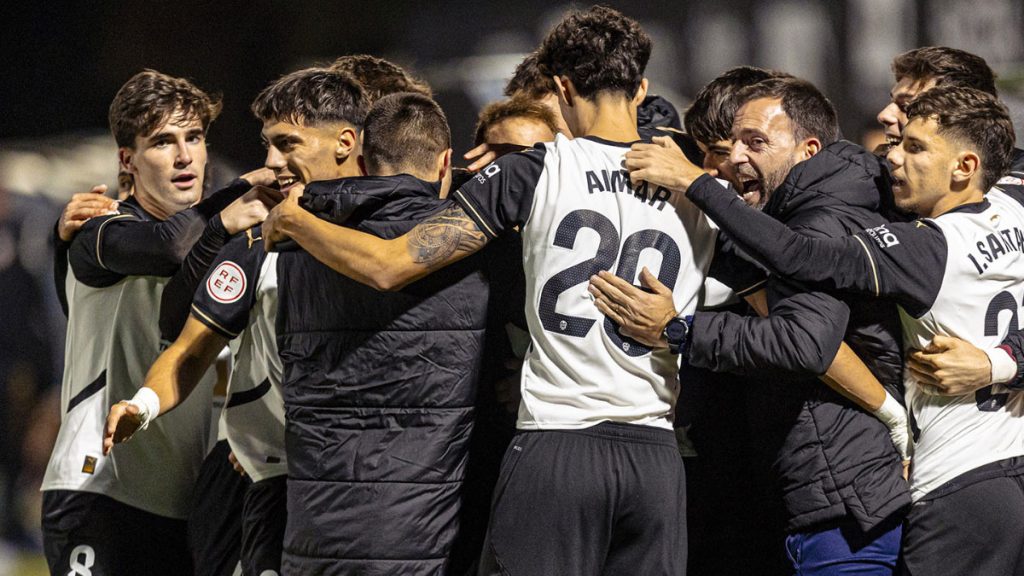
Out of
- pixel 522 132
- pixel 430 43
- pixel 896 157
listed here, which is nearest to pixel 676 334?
pixel 896 157

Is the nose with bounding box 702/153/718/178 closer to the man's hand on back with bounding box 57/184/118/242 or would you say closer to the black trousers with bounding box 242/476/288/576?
the black trousers with bounding box 242/476/288/576

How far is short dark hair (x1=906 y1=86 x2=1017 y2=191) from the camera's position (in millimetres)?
3139

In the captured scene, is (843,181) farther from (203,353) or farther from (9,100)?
(9,100)

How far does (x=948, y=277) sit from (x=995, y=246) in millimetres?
183

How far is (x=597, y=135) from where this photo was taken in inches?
121

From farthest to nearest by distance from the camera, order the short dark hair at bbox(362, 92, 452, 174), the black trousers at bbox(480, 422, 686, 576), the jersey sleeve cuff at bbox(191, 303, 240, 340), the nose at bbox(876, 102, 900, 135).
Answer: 1. the nose at bbox(876, 102, 900, 135)
2. the jersey sleeve cuff at bbox(191, 303, 240, 340)
3. the short dark hair at bbox(362, 92, 452, 174)
4. the black trousers at bbox(480, 422, 686, 576)

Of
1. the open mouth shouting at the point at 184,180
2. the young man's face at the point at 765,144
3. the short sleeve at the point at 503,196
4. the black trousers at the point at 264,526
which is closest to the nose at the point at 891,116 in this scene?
the young man's face at the point at 765,144

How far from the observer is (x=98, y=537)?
12.8 feet

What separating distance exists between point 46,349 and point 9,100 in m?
1.58

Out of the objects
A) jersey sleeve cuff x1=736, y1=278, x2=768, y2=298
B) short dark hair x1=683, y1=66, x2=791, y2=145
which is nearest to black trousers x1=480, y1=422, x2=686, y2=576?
jersey sleeve cuff x1=736, y1=278, x2=768, y2=298

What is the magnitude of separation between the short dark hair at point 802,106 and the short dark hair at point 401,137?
0.95 metres

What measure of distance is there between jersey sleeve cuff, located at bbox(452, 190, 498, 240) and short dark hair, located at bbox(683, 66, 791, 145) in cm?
105

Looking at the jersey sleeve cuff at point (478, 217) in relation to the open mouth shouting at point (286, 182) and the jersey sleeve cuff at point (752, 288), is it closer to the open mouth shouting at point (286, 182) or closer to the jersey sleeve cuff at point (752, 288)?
the jersey sleeve cuff at point (752, 288)

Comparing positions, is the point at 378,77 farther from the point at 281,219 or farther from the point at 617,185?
the point at 617,185
